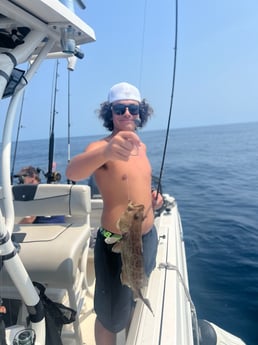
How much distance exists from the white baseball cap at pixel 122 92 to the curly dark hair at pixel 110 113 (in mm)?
84

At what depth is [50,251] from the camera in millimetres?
2271

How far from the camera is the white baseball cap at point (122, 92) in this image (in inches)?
79.6

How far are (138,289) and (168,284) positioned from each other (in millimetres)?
862

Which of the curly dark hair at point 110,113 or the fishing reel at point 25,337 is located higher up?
the curly dark hair at point 110,113

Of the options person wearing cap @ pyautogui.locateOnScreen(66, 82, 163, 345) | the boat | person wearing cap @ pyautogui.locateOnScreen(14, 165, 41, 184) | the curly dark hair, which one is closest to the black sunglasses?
person wearing cap @ pyautogui.locateOnScreen(66, 82, 163, 345)

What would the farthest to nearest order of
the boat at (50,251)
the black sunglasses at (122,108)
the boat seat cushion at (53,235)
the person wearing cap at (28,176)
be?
the person wearing cap at (28,176), the boat seat cushion at (53,235), the black sunglasses at (122,108), the boat at (50,251)

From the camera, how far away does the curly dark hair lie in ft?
7.37

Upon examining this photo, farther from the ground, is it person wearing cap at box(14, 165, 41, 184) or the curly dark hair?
the curly dark hair

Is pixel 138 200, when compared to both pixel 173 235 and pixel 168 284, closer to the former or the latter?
pixel 168 284

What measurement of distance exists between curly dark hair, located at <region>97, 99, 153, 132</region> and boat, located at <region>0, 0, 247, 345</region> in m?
0.43

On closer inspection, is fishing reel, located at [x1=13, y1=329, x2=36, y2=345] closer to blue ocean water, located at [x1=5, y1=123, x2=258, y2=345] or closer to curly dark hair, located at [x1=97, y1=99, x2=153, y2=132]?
curly dark hair, located at [x1=97, y1=99, x2=153, y2=132]

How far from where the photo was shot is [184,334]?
6.64ft

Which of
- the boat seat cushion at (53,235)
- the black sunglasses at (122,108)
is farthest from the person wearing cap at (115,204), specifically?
the boat seat cushion at (53,235)

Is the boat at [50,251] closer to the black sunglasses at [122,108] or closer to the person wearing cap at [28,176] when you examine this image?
the black sunglasses at [122,108]
